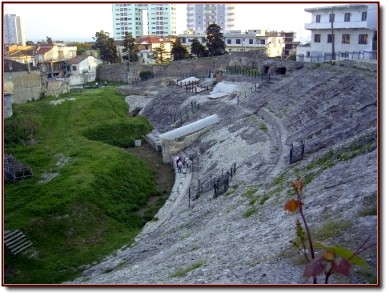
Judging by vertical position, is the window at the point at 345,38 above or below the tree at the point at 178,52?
below

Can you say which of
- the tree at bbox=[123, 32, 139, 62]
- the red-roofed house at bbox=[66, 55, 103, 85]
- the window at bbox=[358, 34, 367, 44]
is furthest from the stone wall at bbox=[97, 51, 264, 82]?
the window at bbox=[358, 34, 367, 44]

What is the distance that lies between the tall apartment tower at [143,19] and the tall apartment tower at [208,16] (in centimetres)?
495

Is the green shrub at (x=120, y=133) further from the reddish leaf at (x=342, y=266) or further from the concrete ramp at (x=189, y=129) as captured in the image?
the reddish leaf at (x=342, y=266)

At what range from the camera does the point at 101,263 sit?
17156 mm

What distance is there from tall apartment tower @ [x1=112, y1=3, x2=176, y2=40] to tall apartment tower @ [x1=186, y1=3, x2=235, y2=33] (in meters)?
4.95

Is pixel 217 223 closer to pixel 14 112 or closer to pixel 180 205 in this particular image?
pixel 180 205

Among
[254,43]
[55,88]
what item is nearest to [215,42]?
[254,43]

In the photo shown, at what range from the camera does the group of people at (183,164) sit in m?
27.5

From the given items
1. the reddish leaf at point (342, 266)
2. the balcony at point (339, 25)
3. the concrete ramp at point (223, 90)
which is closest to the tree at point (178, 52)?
the concrete ramp at point (223, 90)

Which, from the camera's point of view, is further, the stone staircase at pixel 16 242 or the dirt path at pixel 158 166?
the dirt path at pixel 158 166

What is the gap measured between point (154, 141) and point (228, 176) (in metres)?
13.4

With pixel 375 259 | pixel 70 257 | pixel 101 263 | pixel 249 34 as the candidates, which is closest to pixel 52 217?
pixel 70 257

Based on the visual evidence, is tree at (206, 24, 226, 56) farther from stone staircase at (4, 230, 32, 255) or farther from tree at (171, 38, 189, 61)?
stone staircase at (4, 230, 32, 255)

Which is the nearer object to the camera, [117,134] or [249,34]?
[117,134]
